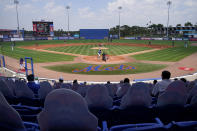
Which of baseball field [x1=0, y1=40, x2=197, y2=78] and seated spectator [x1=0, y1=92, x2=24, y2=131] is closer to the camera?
seated spectator [x1=0, y1=92, x2=24, y2=131]

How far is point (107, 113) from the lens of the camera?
3.88 meters

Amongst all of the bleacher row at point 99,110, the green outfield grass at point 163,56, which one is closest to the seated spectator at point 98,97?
the bleacher row at point 99,110

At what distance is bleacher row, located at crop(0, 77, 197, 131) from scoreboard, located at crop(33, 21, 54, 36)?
240ft

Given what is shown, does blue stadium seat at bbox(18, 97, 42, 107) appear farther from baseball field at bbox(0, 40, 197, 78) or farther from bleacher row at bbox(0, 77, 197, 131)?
baseball field at bbox(0, 40, 197, 78)

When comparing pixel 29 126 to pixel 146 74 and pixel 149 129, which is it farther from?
pixel 146 74

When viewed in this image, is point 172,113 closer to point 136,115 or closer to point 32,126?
point 136,115

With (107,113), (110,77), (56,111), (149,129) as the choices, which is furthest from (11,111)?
(110,77)

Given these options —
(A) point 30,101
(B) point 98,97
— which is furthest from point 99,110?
(A) point 30,101

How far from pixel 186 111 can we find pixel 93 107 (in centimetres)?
218

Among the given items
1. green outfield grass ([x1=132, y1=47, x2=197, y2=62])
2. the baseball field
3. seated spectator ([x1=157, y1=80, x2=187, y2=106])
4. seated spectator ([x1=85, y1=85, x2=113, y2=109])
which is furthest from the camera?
green outfield grass ([x1=132, y1=47, x2=197, y2=62])

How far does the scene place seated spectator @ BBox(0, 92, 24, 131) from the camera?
2.15 metres

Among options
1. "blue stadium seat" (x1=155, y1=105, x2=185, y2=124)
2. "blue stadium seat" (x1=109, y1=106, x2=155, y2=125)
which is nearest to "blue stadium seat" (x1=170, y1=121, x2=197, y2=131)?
"blue stadium seat" (x1=155, y1=105, x2=185, y2=124)

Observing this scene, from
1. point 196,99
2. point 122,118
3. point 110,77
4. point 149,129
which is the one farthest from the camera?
point 110,77

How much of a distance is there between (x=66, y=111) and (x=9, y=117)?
0.89 m
